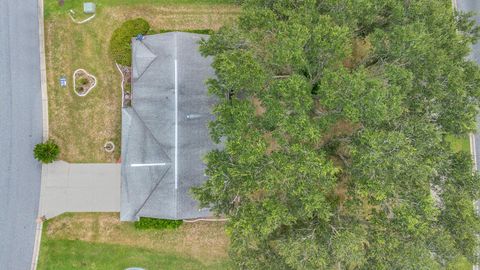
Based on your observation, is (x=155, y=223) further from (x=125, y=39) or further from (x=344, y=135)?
(x=344, y=135)

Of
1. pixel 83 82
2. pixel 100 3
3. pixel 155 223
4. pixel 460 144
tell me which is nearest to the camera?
pixel 155 223

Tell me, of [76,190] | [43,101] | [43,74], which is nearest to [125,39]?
[43,74]

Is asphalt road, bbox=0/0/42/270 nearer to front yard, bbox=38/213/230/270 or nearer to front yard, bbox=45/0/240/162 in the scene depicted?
front yard, bbox=45/0/240/162

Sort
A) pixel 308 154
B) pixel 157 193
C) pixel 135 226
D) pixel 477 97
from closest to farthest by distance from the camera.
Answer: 1. pixel 308 154
2. pixel 477 97
3. pixel 157 193
4. pixel 135 226

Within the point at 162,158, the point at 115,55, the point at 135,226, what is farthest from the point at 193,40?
the point at 135,226

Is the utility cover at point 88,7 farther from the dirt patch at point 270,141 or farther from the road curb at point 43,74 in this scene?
the dirt patch at point 270,141

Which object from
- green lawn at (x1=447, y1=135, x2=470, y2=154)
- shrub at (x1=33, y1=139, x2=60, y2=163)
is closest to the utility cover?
shrub at (x1=33, y1=139, x2=60, y2=163)

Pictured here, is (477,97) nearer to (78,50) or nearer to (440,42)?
(440,42)
